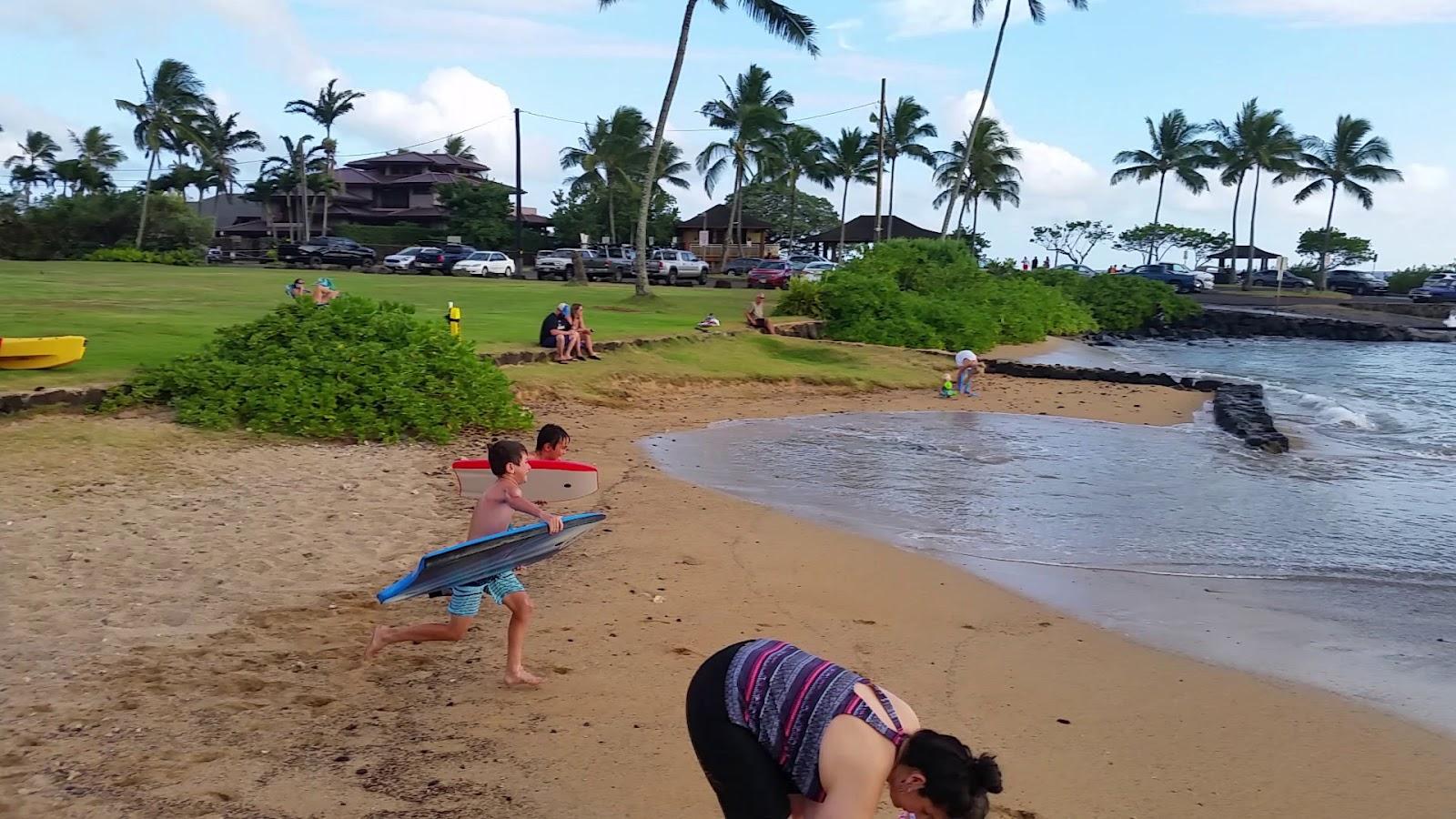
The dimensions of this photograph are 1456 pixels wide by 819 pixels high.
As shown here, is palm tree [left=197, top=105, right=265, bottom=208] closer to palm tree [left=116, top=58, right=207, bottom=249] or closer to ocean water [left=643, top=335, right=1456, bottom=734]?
palm tree [left=116, top=58, right=207, bottom=249]

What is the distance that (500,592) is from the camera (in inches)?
211

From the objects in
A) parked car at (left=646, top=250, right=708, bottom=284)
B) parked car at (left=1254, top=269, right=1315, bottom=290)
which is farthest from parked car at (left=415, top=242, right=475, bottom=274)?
parked car at (left=1254, top=269, right=1315, bottom=290)

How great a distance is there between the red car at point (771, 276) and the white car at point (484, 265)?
9873 mm

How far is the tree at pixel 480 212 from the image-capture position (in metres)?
61.8

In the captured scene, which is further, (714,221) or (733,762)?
(714,221)

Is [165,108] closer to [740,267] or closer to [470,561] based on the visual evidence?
[740,267]

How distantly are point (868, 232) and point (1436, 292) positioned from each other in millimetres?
28658

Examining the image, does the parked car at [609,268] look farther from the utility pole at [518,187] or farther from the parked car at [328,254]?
the parked car at [328,254]

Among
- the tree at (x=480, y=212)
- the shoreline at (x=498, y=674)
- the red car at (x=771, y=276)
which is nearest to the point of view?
the shoreline at (x=498, y=674)

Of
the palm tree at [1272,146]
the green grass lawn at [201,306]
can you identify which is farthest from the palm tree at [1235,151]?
the green grass lawn at [201,306]

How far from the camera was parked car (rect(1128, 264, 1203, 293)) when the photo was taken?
188ft

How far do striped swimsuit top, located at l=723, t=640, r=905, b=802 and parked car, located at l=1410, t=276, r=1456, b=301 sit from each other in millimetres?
64353

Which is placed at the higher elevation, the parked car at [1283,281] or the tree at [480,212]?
the tree at [480,212]

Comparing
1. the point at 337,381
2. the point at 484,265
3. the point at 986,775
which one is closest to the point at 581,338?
the point at 337,381
